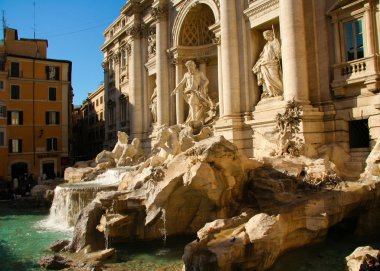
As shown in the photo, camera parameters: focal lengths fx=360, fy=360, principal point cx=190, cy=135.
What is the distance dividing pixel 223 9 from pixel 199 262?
11.6 metres

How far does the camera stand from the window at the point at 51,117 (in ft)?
92.5

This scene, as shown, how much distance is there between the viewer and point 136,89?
73.8ft

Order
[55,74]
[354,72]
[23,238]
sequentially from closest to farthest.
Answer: [23,238] → [354,72] → [55,74]

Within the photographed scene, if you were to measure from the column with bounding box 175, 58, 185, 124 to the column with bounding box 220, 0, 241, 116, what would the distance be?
4.50 meters

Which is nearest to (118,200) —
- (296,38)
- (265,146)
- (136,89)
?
(265,146)

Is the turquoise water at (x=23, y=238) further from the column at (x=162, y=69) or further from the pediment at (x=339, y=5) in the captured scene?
the pediment at (x=339, y=5)

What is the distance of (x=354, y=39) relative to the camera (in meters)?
11.5

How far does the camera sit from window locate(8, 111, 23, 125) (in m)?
26.4

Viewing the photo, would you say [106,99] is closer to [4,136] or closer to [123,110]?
[123,110]

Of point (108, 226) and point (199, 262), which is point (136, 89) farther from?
point (199, 262)

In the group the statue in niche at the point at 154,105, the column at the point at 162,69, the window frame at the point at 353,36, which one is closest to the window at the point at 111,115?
the statue in niche at the point at 154,105

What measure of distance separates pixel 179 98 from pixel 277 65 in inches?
263

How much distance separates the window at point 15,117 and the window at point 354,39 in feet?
76.7

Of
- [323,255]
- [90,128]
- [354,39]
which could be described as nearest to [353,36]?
[354,39]
